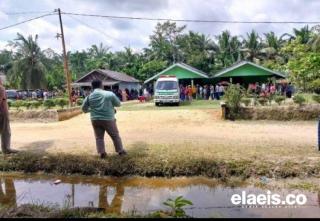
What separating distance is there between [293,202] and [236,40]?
45.2 metres

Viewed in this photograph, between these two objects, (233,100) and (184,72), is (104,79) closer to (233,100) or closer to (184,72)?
(184,72)

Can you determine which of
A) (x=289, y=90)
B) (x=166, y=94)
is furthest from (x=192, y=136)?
(x=289, y=90)

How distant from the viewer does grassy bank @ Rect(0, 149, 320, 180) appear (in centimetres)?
765

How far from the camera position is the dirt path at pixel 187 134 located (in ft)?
32.2

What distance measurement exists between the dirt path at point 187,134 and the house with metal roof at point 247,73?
16079 mm

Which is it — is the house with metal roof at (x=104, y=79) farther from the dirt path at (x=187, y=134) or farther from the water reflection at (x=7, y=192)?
the water reflection at (x=7, y=192)

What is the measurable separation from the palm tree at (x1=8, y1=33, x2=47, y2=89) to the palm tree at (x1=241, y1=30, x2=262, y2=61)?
23817 mm

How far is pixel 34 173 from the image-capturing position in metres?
8.55

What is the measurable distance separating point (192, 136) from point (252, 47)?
37.7 m

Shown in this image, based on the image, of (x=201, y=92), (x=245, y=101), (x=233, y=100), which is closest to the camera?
(x=233, y=100)

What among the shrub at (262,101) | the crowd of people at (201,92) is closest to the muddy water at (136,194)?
the shrub at (262,101)

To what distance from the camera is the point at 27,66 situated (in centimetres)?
5053

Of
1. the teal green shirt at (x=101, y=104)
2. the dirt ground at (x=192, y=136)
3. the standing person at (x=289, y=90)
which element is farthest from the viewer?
the standing person at (x=289, y=90)

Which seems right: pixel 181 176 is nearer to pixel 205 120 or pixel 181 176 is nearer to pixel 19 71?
pixel 205 120
